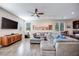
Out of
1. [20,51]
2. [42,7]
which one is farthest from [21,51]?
Answer: [42,7]

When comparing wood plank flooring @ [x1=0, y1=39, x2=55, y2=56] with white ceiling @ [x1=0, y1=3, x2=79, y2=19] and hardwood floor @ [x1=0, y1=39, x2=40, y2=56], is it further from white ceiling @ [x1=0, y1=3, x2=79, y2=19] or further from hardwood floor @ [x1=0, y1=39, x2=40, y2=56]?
white ceiling @ [x1=0, y1=3, x2=79, y2=19]

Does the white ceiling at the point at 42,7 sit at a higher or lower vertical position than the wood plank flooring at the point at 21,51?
higher

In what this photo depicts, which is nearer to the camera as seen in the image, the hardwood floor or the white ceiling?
the hardwood floor

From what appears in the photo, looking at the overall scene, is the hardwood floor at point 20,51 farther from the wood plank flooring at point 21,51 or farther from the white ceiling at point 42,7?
the white ceiling at point 42,7

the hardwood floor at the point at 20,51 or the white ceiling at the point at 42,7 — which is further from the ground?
the white ceiling at the point at 42,7

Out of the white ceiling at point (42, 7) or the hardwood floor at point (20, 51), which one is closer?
the hardwood floor at point (20, 51)

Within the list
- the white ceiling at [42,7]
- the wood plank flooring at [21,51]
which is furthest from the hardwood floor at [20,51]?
the white ceiling at [42,7]

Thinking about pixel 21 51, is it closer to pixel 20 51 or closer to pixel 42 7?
pixel 20 51

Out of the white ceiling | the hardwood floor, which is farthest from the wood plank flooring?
the white ceiling

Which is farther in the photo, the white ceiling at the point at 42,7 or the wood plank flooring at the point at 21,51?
the white ceiling at the point at 42,7

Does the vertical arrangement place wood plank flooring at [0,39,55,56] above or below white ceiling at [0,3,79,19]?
below

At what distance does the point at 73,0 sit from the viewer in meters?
2.89

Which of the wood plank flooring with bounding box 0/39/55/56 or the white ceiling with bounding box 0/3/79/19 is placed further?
the white ceiling with bounding box 0/3/79/19

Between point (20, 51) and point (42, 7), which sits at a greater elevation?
point (42, 7)
